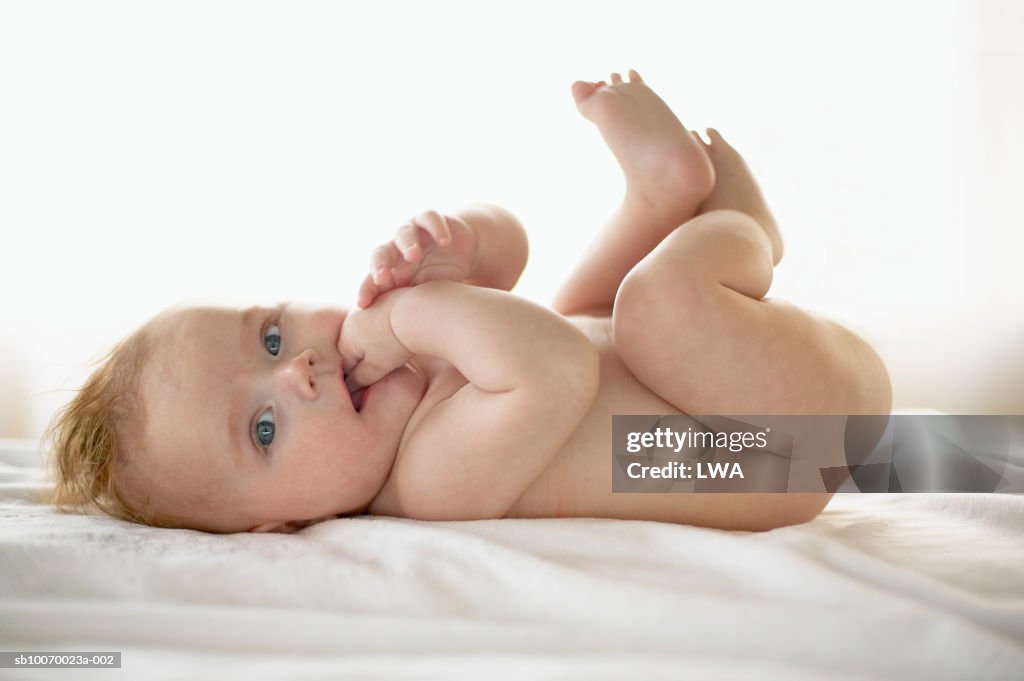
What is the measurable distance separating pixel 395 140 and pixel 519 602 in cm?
135

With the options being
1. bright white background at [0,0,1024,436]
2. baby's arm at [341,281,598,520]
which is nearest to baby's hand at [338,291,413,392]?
baby's arm at [341,281,598,520]

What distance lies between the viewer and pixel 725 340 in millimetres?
916

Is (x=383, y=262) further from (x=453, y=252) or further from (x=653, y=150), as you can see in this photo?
(x=653, y=150)

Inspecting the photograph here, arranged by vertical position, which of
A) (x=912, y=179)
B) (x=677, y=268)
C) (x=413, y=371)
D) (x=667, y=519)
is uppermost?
(x=912, y=179)

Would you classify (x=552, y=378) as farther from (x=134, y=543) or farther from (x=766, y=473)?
(x=134, y=543)

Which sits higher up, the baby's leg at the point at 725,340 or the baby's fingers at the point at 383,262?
the baby's fingers at the point at 383,262

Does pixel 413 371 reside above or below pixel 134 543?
above

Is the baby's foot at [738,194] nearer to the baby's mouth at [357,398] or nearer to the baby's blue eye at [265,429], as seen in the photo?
the baby's mouth at [357,398]

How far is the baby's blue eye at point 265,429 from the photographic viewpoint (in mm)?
974

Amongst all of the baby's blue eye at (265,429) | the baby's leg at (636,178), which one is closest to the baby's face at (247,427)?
the baby's blue eye at (265,429)

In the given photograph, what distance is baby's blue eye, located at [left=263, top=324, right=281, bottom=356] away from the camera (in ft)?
3.32

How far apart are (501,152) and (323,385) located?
0.99 m

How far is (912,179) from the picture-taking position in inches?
75.1

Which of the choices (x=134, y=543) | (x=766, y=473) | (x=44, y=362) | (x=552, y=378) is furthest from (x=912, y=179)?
(x=44, y=362)
